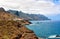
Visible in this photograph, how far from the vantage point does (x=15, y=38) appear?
85.7 meters

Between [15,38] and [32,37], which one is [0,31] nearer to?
[15,38]

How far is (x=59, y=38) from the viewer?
13612cm

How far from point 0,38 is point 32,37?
34.8m

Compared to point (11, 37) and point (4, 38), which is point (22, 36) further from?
point (4, 38)

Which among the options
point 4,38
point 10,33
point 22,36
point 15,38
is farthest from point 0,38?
point 22,36

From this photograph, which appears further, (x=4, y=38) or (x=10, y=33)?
(x=10, y=33)

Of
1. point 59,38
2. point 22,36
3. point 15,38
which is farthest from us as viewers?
point 59,38

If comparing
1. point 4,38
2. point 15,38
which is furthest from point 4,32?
point 4,38

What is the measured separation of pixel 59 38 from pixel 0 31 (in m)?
60.0

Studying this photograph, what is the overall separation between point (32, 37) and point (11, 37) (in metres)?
23.0

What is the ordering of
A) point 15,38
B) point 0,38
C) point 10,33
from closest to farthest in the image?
point 0,38 → point 15,38 → point 10,33

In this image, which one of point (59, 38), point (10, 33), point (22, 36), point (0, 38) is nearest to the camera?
point (0, 38)

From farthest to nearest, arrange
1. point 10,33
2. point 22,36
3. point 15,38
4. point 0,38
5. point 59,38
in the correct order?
point 59,38 < point 22,36 < point 10,33 < point 15,38 < point 0,38

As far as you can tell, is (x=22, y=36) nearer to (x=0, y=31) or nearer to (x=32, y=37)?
(x=32, y=37)
